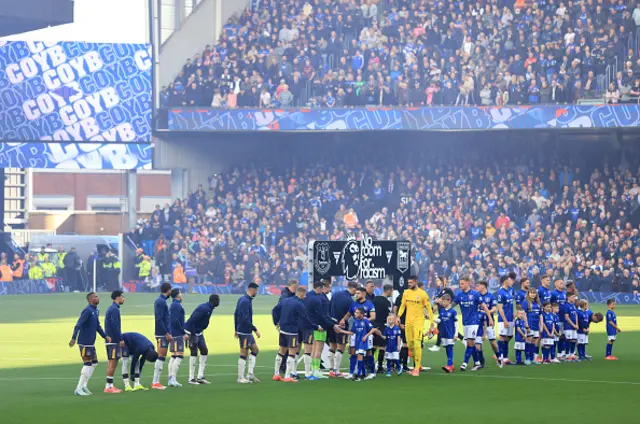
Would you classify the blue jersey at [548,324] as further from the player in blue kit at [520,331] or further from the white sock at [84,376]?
the white sock at [84,376]

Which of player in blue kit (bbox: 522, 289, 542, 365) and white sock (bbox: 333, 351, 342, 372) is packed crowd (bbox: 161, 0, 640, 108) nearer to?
player in blue kit (bbox: 522, 289, 542, 365)

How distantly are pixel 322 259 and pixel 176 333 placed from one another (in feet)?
15.0

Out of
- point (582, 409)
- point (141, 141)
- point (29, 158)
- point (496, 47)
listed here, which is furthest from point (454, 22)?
point (582, 409)

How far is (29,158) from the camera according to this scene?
2239 inches

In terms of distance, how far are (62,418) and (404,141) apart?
40.8 m

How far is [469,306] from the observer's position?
76.2 feet

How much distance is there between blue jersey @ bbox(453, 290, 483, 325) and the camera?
23156 millimetres

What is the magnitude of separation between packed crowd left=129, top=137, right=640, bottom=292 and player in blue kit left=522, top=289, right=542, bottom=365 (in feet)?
73.6

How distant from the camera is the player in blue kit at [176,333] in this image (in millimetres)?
20562

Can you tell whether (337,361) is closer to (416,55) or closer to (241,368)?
(241,368)

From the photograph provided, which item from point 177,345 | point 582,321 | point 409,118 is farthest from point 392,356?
point 409,118

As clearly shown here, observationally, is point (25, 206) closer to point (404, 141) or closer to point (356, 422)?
point (404, 141)

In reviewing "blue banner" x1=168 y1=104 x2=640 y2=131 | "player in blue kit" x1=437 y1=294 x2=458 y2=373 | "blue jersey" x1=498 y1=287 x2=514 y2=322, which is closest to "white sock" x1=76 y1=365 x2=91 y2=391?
"player in blue kit" x1=437 y1=294 x2=458 y2=373

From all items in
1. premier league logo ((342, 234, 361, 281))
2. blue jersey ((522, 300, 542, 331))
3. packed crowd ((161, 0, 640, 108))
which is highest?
packed crowd ((161, 0, 640, 108))
